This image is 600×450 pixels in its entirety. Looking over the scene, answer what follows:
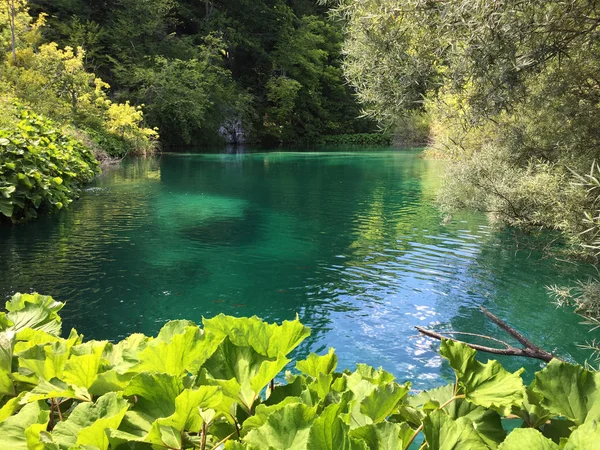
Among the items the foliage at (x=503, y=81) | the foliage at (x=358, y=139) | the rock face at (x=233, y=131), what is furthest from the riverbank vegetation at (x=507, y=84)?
the foliage at (x=358, y=139)

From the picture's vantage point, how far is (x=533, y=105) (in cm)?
794

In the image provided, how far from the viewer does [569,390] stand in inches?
40.4

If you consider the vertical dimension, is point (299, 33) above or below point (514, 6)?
above

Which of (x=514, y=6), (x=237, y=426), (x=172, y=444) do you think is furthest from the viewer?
(x=514, y=6)

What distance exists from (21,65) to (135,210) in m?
12.3

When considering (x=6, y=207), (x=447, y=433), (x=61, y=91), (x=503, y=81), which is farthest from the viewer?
(x=61, y=91)

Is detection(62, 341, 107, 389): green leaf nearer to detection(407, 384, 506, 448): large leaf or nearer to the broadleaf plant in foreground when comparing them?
the broadleaf plant in foreground

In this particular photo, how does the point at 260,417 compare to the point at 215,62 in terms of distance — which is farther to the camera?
the point at 215,62

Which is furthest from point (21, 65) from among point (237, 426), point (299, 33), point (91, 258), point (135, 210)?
point (299, 33)

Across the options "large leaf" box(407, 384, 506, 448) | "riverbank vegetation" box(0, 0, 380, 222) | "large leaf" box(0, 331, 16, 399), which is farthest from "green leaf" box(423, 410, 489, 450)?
"riverbank vegetation" box(0, 0, 380, 222)

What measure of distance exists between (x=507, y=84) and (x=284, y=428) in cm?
591

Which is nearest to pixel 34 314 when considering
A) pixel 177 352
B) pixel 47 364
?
pixel 47 364

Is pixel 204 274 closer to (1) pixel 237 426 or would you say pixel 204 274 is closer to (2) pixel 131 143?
(1) pixel 237 426

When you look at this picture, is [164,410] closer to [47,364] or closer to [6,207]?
[47,364]
